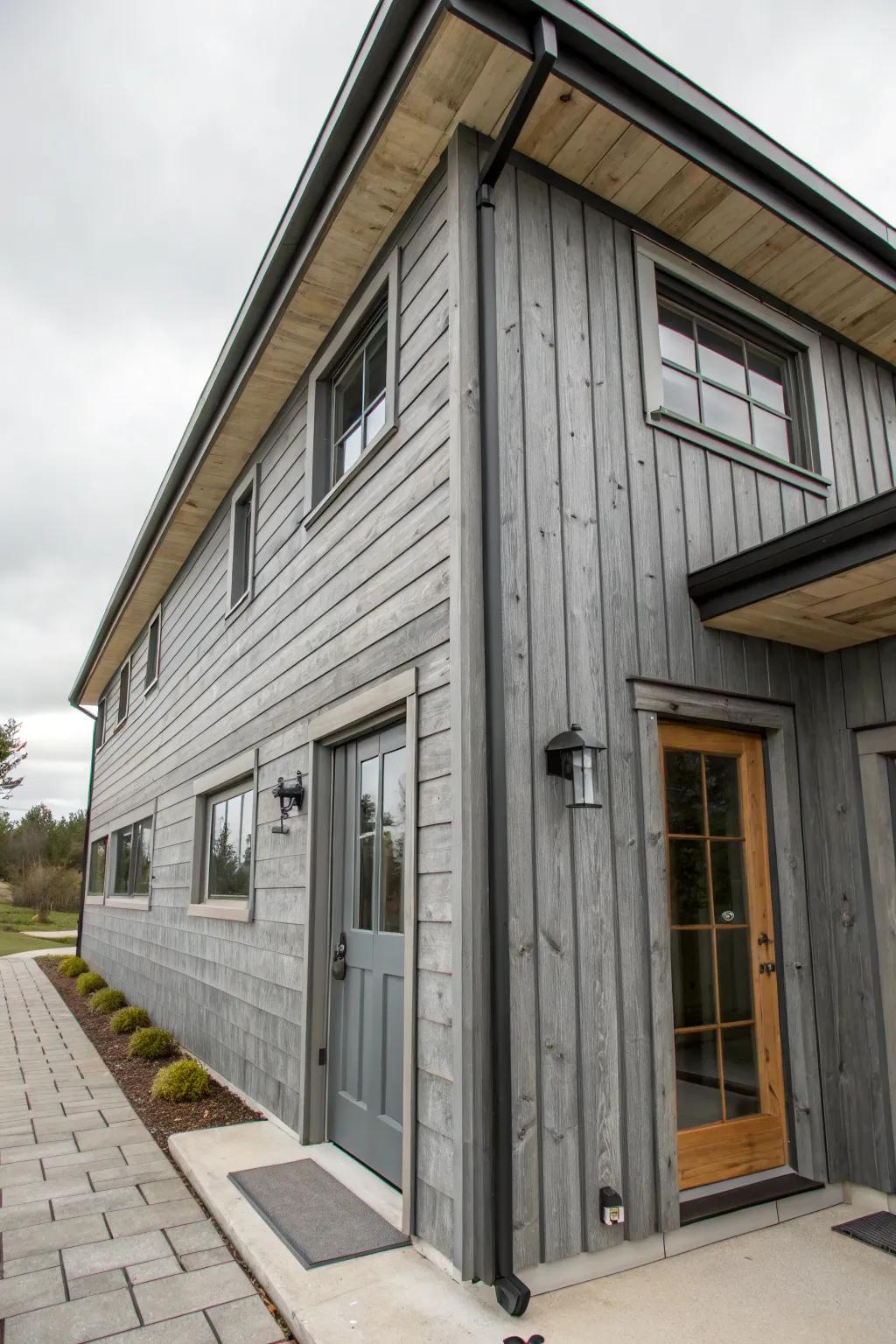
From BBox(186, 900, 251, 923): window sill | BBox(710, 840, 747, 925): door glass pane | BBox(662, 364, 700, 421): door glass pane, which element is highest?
BBox(662, 364, 700, 421): door glass pane

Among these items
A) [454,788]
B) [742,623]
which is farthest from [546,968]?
[742,623]

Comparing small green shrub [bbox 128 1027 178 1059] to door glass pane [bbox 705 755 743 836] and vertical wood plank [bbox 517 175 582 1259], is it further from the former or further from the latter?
door glass pane [bbox 705 755 743 836]

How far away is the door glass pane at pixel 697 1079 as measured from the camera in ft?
10.6

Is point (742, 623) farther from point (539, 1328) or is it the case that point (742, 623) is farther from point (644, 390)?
point (539, 1328)

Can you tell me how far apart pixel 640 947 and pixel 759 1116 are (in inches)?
38.7

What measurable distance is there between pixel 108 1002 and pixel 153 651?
3865 mm

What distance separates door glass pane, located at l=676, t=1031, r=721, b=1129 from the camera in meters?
3.22

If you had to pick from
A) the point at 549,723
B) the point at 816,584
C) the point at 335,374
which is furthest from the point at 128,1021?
the point at 816,584

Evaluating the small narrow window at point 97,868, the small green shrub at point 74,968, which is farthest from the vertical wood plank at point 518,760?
the small green shrub at point 74,968

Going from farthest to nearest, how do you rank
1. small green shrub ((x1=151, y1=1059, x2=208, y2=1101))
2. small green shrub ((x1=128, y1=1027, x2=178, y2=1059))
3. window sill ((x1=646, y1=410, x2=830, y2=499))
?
small green shrub ((x1=128, y1=1027, x2=178, y2=1059)) < small green shrub ((x1=151, y1=1059, x2=208, y2=1101)) < window sill ((x1=646, y1=410, x2=830, y2=499))

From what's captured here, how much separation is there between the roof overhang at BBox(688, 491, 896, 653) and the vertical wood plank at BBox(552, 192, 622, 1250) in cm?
57

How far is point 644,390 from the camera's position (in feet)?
12.3

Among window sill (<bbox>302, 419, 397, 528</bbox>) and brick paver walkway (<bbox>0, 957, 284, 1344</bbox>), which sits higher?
window sill (<bbox>302, 419, 397, 528</bbox>)

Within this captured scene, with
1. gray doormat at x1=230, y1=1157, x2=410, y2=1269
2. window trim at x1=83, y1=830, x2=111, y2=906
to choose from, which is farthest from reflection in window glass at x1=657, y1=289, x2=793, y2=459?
window trim at x1=83, y1=830, x2=111, y2=906
